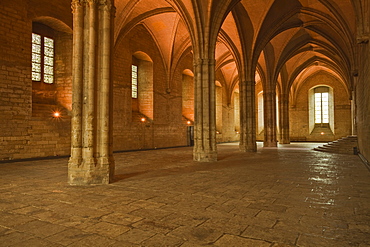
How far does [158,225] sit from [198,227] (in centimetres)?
48

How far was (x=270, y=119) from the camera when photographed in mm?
20484

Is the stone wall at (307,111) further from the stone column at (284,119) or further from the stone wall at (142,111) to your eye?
the stone wall at (142,111)

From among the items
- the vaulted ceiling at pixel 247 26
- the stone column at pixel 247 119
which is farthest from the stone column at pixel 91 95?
the stone column at pixel 247 119

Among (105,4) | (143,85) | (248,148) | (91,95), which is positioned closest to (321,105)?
(248,148)

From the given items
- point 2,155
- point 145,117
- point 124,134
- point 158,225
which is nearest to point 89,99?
point 158,225

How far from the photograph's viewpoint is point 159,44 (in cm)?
1833

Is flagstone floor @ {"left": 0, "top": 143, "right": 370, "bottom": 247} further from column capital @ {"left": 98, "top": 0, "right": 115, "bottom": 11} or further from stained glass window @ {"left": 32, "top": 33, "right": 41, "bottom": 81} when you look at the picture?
stained glass window @ {"left": 32, "top": 33, "right": 41, "bottom": 81}

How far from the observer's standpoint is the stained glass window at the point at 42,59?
1215 cm

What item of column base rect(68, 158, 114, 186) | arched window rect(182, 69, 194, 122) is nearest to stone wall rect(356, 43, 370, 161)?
column base rect(68, 158, 114, 186)

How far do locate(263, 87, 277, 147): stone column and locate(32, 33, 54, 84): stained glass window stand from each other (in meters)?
14.8

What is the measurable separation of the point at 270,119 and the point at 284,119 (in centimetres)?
623

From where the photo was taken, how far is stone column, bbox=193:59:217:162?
34.5 feet

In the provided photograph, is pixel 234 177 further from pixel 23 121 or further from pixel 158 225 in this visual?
pixel 23 121

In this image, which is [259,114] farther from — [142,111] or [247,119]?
[142,111]
